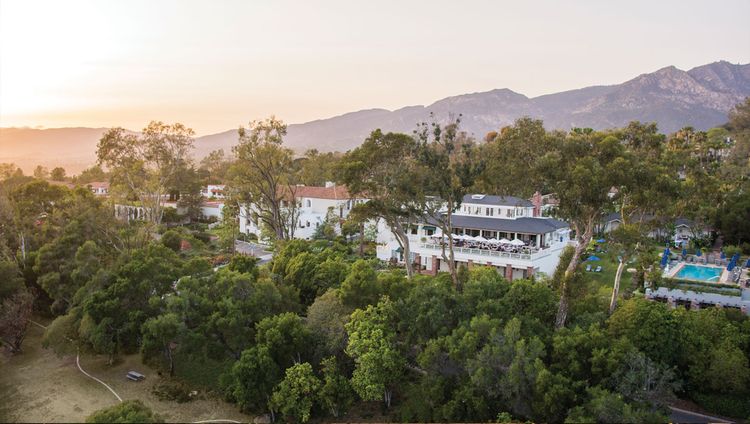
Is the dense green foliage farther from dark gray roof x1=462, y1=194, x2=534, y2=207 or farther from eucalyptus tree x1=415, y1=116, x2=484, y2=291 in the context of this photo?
dark gray roof x1=462, y1=194, x2=534, y2=207

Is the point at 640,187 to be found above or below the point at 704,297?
above

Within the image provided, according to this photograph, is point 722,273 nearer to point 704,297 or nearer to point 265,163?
point 704,297

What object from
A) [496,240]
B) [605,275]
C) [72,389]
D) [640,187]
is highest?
[640,187]

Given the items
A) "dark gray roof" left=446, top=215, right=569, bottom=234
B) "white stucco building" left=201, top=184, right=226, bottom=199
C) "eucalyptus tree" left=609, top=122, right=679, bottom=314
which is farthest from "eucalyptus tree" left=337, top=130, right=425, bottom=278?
"white stucco building" left=201, top=184, right=226, bottom=199

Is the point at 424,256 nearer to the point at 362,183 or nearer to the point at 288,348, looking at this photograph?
the point at 362,183

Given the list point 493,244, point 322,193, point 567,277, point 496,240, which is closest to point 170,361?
point 567,277

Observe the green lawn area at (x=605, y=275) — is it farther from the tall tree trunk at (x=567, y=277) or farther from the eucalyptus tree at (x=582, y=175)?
the eucalyptus tree at (x=582, y=175)

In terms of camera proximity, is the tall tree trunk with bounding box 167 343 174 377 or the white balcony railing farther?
the white balcony railing
